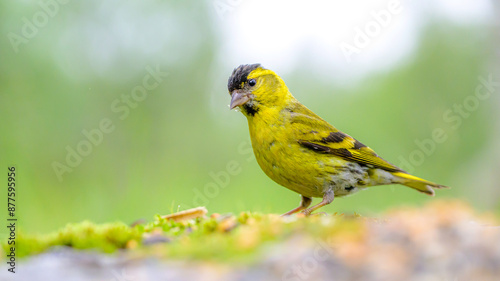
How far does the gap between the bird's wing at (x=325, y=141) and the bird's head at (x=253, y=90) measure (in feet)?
0.74

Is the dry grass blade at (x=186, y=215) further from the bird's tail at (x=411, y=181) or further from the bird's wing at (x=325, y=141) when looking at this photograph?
the bird's tail at (x=411, y=181)

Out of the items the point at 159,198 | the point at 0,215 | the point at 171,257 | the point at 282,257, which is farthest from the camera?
the point at 159,198

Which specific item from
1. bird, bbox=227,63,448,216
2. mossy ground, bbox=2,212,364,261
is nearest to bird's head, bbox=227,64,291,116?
bird, bbox=227,63,448,216

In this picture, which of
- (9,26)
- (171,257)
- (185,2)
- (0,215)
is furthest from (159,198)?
(171,257)

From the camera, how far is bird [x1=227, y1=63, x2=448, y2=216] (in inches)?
166

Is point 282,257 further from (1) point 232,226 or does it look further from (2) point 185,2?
(2) point 185,2

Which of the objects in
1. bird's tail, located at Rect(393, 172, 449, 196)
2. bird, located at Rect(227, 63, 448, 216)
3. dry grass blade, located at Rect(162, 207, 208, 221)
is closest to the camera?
dry grass blade, located at Rect(162, 207, 208, 221)

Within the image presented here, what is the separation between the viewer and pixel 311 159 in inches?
168

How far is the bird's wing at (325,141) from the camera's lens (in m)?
4.37

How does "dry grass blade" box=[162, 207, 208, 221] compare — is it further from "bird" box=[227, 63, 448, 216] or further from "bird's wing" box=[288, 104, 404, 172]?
"bird's wing" box=[288, 104, 404, 172]

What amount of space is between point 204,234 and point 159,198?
7.80m

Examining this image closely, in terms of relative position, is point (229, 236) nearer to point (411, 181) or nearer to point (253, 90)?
point (253, 90)

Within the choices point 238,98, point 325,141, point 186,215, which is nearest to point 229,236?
point 186,215

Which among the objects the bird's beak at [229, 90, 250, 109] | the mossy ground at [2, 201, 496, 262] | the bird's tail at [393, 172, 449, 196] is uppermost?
the bird's beak at [229, 90, 250, 109]
